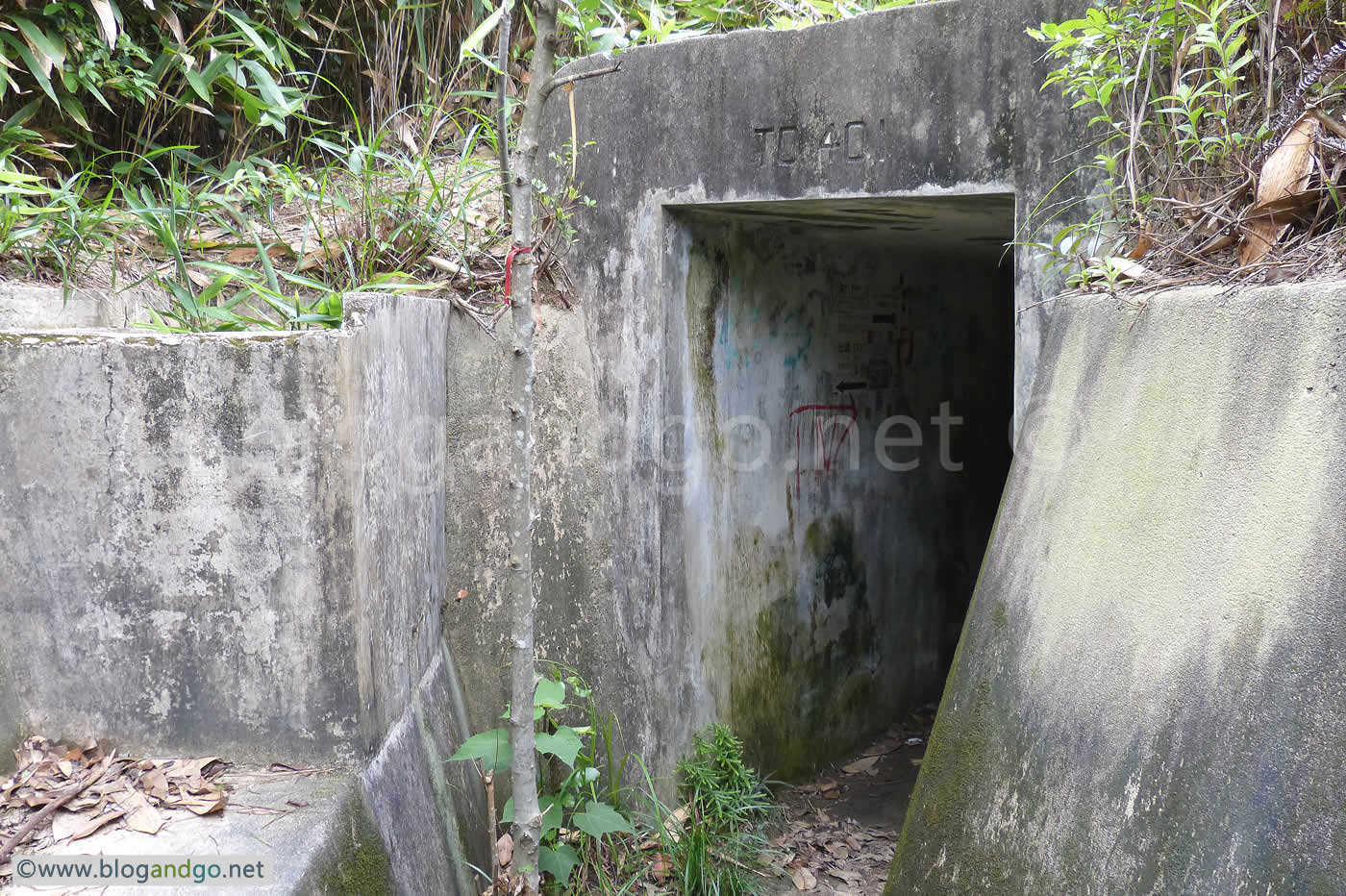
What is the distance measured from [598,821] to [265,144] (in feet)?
11.3

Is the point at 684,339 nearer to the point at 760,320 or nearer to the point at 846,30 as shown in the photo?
the point at 760,320

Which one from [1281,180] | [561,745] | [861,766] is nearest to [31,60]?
[561,745]

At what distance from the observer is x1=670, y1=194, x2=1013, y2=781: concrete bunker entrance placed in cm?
409

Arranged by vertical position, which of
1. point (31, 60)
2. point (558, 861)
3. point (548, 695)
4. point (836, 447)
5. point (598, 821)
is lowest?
point (558, 861)

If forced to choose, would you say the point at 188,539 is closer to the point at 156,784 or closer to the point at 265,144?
the point at 156,784

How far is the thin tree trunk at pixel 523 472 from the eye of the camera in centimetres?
262

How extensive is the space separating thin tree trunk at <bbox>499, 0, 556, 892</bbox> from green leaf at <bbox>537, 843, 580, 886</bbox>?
402 millimetres

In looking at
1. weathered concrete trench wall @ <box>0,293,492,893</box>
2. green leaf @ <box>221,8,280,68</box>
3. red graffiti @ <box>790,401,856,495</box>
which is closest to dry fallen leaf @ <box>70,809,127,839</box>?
weathered concrete trench wall @ <box>0,293,492,893</box>

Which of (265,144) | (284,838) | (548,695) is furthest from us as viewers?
(265,144)

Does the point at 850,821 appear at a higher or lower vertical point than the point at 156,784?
lower

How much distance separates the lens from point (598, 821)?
3199 mm

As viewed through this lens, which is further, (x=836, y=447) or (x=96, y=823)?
(x=836, y=447)

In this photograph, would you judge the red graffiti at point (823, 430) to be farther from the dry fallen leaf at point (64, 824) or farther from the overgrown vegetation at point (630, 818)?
the dry fallen leaf at point (64, 824)

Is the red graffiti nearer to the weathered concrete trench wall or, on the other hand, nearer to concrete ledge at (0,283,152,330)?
the weathered concrete trench wall
